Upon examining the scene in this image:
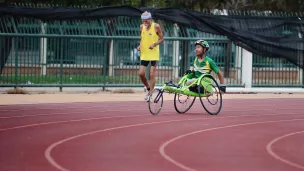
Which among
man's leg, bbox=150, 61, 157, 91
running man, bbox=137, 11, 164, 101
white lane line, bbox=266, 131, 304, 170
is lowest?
white lane line, bbox=266, 131, 304, 170

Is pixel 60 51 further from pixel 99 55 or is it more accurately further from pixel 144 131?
pixel 144 131

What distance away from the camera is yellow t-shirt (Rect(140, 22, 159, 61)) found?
18969mm

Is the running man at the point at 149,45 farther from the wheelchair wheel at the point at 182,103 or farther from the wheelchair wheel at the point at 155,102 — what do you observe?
the wheelchair wheel at the point at 155,102

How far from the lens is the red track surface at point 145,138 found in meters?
10.4

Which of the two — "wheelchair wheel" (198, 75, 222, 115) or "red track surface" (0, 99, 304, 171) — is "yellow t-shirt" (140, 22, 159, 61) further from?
"wheelchair wheel" (198, 75, 222, 115)

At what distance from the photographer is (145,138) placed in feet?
43.0

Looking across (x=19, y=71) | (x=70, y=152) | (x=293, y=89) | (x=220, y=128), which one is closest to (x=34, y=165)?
(x=70, y=152)

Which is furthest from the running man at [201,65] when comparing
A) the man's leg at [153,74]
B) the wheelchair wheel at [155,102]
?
the man's leg at [153,74]

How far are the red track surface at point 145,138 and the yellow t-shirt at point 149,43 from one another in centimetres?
103

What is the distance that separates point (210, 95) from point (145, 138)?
3.95m

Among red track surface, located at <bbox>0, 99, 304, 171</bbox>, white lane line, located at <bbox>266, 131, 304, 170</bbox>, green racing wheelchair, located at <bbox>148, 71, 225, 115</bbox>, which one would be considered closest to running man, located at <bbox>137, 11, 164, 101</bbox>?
red track surface, located at <bbox>0, 99, 304, 171</bbox>

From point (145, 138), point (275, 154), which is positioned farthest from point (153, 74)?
point (275, 154)

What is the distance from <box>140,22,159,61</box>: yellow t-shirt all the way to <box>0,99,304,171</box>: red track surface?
1.03m

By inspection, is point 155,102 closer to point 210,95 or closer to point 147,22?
point 210,95
